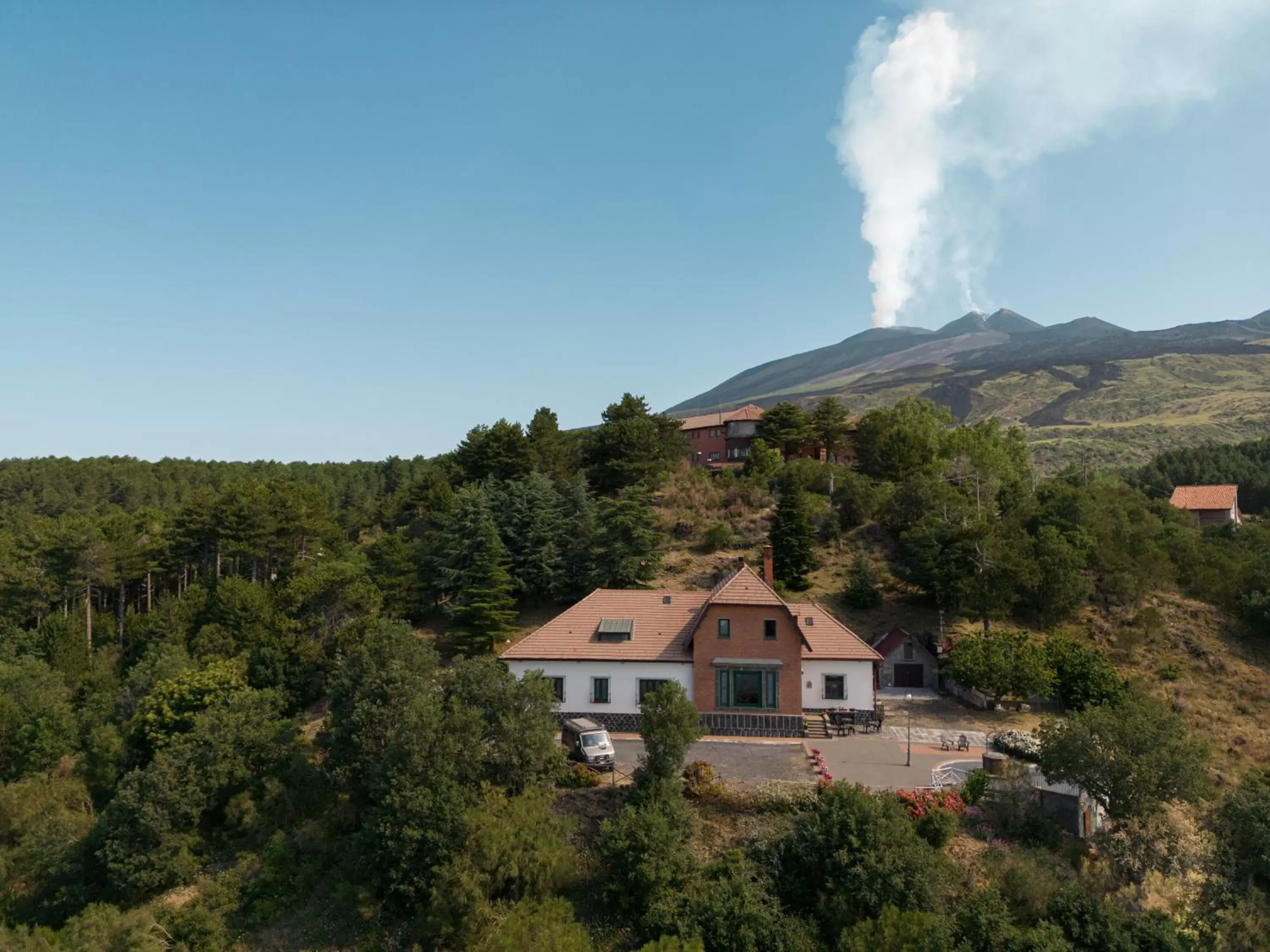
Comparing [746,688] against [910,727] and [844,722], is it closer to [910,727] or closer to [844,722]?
[844,722]

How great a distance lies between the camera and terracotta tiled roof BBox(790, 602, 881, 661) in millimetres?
30250

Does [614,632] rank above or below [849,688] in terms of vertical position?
above

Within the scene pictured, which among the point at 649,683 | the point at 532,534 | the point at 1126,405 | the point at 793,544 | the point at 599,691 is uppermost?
the point at 1126,405

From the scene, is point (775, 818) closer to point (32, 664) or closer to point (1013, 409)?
point (32, 664)

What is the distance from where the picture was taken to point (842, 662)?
1195 inches

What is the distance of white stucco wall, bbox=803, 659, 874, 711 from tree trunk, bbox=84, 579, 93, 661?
41.8m

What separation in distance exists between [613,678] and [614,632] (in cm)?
196

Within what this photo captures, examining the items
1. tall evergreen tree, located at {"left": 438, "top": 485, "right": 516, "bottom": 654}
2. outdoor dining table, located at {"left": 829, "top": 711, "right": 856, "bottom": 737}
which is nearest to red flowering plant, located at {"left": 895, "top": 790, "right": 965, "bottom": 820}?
outdoor dining table, located at {"left": 829, "top": 711, "right": 856, "bottom": 737}

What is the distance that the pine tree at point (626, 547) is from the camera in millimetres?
41094

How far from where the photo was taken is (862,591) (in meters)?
42.5

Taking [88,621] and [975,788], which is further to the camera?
[88,621]

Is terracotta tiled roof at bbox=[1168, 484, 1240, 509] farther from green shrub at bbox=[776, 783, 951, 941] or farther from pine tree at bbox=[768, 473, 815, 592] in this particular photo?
green shrub at bbox=[776, 783, 951, 941]

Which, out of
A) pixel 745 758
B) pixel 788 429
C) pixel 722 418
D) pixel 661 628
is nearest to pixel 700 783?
pixel 745 758

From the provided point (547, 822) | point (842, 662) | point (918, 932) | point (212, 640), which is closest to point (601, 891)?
point (547, 822)
